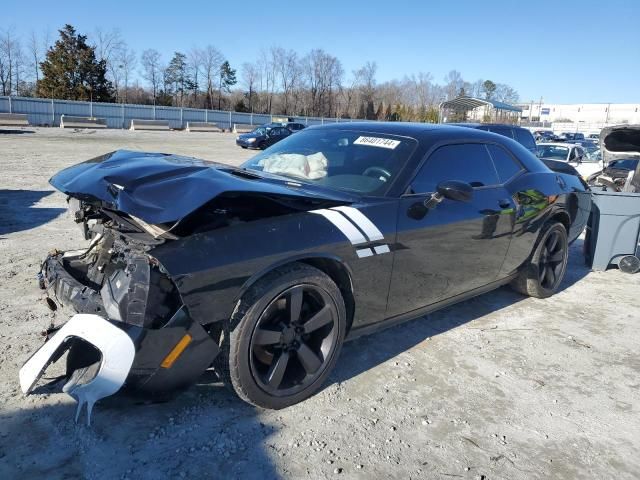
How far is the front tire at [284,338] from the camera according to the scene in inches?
95.5

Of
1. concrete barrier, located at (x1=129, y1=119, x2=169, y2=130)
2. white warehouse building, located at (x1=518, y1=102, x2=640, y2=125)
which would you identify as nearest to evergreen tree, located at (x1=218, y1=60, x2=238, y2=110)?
concrete barrier, located at (x1=129, y1=119, x2=169, y2=130)

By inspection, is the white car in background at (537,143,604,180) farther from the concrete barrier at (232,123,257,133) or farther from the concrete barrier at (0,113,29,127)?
the concrete barrier at (232,123,257,133)

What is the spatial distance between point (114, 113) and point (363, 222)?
4009 cm

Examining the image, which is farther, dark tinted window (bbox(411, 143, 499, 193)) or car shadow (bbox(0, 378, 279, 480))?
dark tinted window (bbox(411, 143, 499, 193))

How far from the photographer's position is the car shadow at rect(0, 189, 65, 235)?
6.20 meters

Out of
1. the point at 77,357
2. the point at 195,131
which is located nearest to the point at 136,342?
the point at 77,357

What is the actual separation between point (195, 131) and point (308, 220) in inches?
1551

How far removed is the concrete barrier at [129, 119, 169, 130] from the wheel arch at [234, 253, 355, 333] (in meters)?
37.8

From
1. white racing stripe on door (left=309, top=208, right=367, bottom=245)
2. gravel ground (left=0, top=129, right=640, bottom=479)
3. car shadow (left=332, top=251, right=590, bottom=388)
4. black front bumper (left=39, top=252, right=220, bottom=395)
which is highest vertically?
white racing stripe on door (left=309, top=208, right=367, bottom=245)

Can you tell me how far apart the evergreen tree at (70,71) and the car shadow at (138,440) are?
169ft

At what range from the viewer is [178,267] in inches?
85.5

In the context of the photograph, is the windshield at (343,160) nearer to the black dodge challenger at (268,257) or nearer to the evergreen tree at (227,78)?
the black dodge challenger at (268,257)

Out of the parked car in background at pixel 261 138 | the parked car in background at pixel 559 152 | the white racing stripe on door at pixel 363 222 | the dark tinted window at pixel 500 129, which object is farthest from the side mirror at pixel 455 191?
the parked car in background at pixel 261 138

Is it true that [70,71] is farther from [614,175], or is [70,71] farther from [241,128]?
[614,175]
